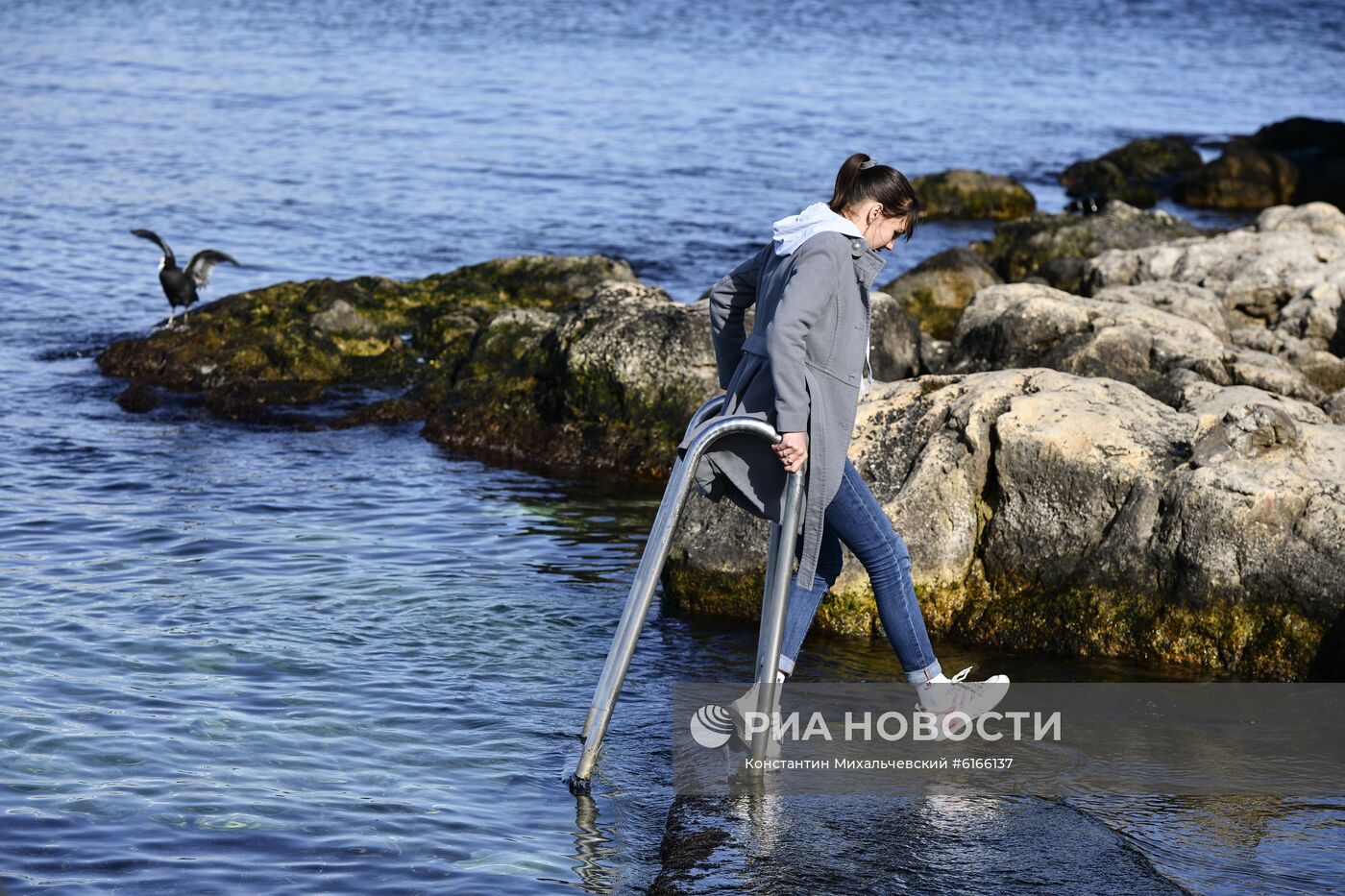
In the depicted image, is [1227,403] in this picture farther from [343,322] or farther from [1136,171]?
[1136,171]

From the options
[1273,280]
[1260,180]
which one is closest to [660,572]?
[1273,280]

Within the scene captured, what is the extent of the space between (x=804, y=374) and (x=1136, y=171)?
2686 centimetres

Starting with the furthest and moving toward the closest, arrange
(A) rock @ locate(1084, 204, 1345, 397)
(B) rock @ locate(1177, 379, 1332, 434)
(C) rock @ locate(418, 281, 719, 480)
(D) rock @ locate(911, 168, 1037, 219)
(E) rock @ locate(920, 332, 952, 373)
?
(D) rock @ locate(911, 168, 1037, 219) < (E) rock @ locate(920, 332, 952, 373) < (A) rock @ locate(1084, 204, 1345, 397) < (C) rock @ locate(418, 281, 719, 480) < (B) rock @ locate(1177, 379, 1332, 434)

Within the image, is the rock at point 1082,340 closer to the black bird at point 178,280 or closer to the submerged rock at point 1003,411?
the submerged rock at point 1003,411

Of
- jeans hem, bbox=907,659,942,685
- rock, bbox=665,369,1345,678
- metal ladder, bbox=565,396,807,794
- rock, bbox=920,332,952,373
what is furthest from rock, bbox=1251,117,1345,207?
metal ladder, bbox=565,396,807,794

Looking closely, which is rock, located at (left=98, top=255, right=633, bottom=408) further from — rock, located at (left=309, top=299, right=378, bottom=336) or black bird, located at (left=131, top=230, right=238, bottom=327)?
black bird, located at (left=131, top=230, right=238, bottom=327)

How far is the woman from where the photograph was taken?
5070 mm

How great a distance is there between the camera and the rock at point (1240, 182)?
27766 millimetres

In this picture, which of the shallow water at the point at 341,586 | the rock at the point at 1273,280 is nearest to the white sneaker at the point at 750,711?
the shallow water at the point at 341,586

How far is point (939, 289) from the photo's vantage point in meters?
16.6

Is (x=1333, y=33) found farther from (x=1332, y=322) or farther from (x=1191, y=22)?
(x=1332, y=322)

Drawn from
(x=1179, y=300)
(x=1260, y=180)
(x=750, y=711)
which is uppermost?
(x=1260, y=180)

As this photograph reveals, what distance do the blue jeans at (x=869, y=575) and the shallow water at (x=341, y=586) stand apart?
2.53 feet

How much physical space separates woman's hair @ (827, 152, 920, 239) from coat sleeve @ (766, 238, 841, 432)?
31 centimetres
